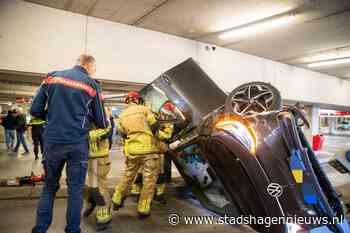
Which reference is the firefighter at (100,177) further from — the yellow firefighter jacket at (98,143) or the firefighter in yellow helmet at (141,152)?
the firefighter in yellow helmet at (141,152)

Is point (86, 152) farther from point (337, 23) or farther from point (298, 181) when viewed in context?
point (337, 23)

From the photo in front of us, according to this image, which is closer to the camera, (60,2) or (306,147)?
(306,147)

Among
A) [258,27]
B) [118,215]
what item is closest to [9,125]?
[118,215]

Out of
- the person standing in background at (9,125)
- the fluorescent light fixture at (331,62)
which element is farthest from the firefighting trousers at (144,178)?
the person standing in background at (9,125)

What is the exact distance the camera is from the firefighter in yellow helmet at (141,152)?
2992mm

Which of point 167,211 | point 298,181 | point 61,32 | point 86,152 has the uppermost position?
point 61,32

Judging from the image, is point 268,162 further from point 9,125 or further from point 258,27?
point 9,125

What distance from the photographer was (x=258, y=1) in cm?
358

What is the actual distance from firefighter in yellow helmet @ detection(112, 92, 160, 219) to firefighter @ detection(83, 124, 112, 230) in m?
0.35

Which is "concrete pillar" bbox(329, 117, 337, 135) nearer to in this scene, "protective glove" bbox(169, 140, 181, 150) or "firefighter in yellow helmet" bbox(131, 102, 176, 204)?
"firefighter in yellow helmet" bbox(131, 102, 176, 204)

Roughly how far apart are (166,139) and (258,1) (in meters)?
2.35

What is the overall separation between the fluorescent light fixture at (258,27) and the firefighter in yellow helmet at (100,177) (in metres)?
3.23

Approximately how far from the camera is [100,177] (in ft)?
8.89

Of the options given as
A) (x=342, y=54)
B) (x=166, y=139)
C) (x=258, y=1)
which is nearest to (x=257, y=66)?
(x=342, y=54)
